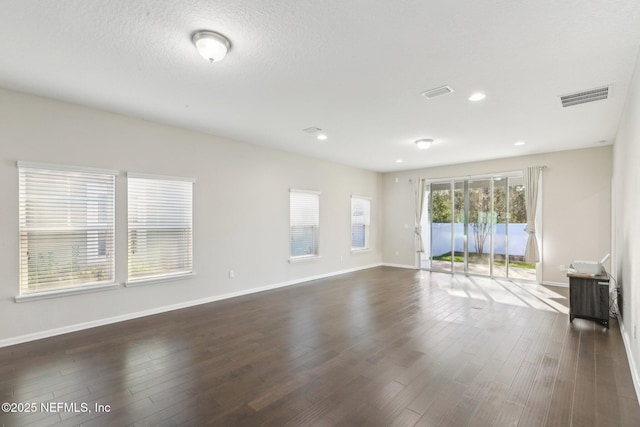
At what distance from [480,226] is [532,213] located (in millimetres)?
1175

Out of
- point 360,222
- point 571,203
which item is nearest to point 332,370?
point 360,222

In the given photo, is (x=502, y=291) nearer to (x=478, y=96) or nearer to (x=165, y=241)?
(x=478, y=96)

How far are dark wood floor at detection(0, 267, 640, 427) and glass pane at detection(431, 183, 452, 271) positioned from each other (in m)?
3.46

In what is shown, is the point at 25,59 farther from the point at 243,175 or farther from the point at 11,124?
the point at 243,175

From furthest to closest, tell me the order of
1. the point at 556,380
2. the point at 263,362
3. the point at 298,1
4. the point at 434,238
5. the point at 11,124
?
the point at 434,238, the point at 11,124, the point at 263,362, the point at 556,380, the point at 298,1

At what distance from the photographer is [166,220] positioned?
4.66m

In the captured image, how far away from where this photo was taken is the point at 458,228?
786 cm

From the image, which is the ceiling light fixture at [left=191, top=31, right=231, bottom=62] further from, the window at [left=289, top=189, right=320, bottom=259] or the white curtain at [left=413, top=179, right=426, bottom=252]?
the white curtain at [left=413, top=179, right=426, bottom=252]

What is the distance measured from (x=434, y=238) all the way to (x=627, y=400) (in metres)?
6.12

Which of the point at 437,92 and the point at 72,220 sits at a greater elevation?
the point at 437,92

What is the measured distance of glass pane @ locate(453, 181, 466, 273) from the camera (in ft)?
25.6

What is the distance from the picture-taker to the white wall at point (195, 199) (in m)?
3.43

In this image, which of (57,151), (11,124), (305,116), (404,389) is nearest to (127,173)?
(57,151)

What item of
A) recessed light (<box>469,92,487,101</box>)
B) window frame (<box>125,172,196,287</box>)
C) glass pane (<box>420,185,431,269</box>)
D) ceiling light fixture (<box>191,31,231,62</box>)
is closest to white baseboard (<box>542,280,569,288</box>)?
glass pane (<box>420,185,431,269</box>)
